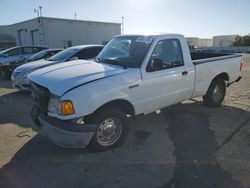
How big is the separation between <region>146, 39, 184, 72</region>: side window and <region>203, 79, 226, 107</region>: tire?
166 cm

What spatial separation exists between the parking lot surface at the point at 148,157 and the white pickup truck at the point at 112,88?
1.29ft

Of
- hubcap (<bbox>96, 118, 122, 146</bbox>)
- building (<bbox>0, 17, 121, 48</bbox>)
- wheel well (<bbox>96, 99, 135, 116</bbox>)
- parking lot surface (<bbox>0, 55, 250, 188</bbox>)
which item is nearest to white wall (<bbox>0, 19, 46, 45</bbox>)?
building (<bbox>0, 17, 121, 48</bbox>)

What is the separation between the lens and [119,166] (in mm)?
3545

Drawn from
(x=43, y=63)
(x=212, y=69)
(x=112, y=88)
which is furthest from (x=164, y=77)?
(x=43, y=63)

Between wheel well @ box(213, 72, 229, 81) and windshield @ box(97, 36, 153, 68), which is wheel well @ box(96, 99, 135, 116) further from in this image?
wheel well @ box(213, 72, 229, 81)

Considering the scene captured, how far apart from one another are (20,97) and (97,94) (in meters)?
5.39

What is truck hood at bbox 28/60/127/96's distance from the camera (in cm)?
347

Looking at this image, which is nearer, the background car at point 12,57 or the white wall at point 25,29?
the background car at point 12,57

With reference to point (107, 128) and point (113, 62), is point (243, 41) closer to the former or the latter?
point (113, 62)

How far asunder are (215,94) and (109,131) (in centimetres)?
354

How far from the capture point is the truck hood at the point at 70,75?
137 inches

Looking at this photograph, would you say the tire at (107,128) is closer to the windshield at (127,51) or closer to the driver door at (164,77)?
the driver door at (164,77)

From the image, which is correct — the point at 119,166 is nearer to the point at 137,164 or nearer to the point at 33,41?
the point at 137,164

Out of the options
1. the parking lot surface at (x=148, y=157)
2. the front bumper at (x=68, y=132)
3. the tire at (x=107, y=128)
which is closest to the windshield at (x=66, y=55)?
the parking lot surface at (x=148, y=157)
